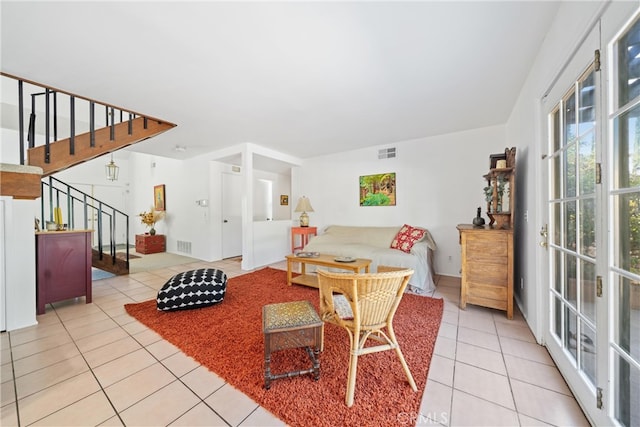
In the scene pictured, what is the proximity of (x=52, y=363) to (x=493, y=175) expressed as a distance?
14.1 feet

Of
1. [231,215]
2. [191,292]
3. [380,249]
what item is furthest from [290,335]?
[231,215]

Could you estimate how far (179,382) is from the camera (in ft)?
4.86

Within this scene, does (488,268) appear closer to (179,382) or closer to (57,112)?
(179,382)

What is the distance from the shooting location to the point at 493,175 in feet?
8.43

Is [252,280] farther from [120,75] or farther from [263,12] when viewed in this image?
[263,12]

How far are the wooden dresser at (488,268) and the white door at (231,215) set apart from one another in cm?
→ 481

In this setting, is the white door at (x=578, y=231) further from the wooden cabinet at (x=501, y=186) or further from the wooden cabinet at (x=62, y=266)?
the wooden cabinet at (x=62, y=266)

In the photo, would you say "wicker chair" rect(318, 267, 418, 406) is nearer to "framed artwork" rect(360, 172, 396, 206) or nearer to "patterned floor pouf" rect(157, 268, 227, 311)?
"patterned floor pouf" rect(157, 268, 227, 311)

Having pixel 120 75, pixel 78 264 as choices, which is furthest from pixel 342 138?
pixel 78 264

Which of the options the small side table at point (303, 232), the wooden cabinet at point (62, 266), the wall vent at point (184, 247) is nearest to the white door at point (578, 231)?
the small side table at point (303, 232)

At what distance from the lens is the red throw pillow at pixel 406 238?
3499 millimetres

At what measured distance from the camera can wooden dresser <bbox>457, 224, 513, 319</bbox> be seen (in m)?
2.32

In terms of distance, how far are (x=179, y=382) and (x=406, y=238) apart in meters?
3.21

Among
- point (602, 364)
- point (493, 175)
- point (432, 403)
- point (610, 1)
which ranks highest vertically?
point (610, 1)
